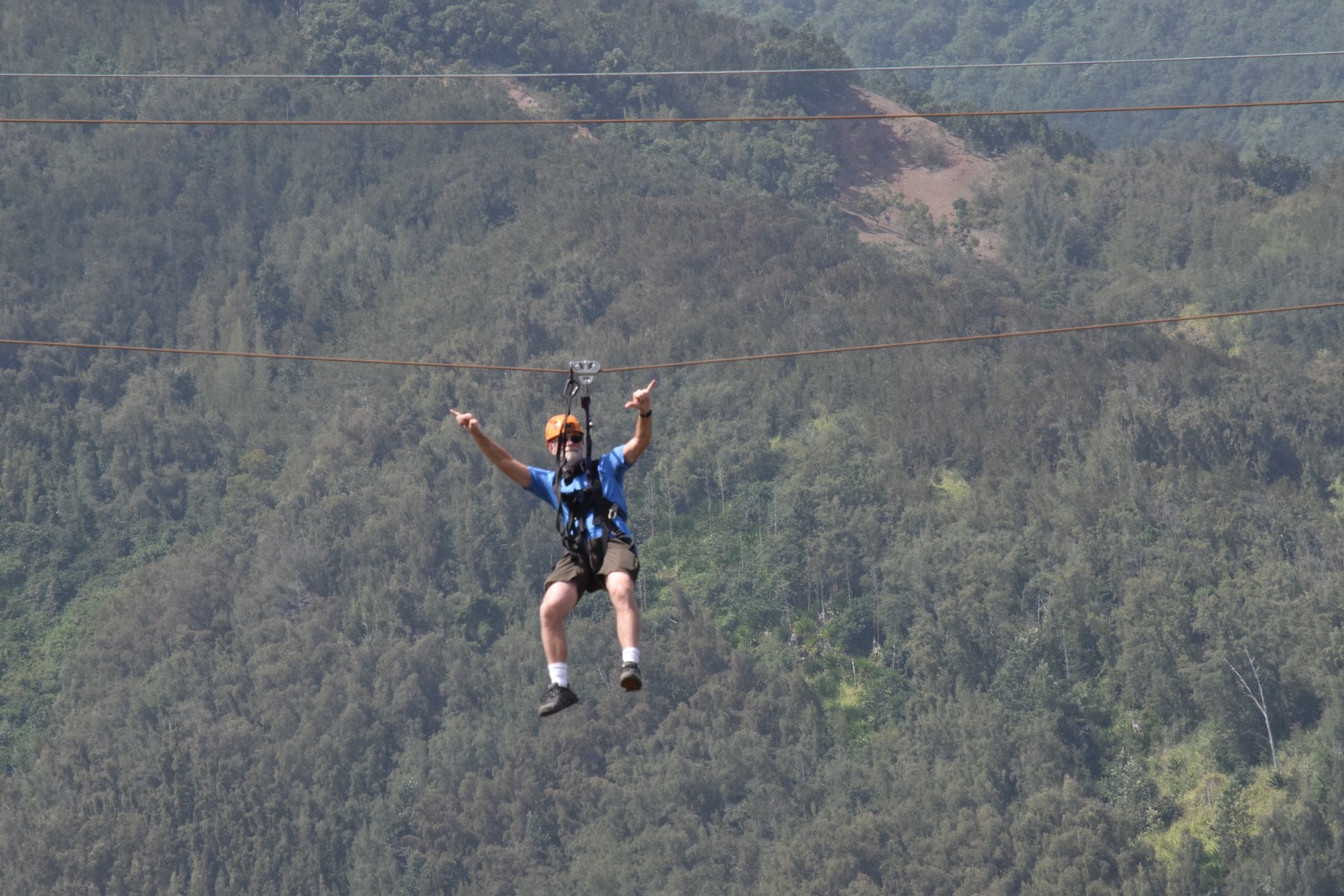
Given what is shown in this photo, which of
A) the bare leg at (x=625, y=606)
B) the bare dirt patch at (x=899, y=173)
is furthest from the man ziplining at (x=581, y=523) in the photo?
the bare dirt patch at (x=899, y=173)

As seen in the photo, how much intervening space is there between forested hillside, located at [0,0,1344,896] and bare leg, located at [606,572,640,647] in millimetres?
40006

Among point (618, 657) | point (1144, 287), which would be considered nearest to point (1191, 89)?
point (1144, 287)

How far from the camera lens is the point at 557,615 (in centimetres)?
1276

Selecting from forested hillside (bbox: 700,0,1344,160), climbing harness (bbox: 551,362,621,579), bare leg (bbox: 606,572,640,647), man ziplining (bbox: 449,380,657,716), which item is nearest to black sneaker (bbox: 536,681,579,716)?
man ziplining (bbox: 449,380,657,716)

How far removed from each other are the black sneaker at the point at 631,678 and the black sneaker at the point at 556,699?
0.55 metres

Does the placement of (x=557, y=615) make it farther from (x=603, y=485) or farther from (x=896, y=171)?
(x=896, y=171)

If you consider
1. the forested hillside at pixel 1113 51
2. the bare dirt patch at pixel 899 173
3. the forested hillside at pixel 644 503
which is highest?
the forested hillside at pixel 1113 51

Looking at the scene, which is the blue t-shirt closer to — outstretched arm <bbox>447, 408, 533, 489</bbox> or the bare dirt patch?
outstretched arm <bbox>447, 408, 533, 489</bbox>

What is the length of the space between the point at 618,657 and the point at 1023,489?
44.0 ft

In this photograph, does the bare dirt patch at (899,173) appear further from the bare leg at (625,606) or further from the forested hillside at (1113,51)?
the bare leg at (625,606)

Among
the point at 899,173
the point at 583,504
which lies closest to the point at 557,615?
the point at 583,504

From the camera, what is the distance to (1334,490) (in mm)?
62844

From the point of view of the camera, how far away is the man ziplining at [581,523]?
12594 millimetres

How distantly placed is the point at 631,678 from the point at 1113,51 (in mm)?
125650
